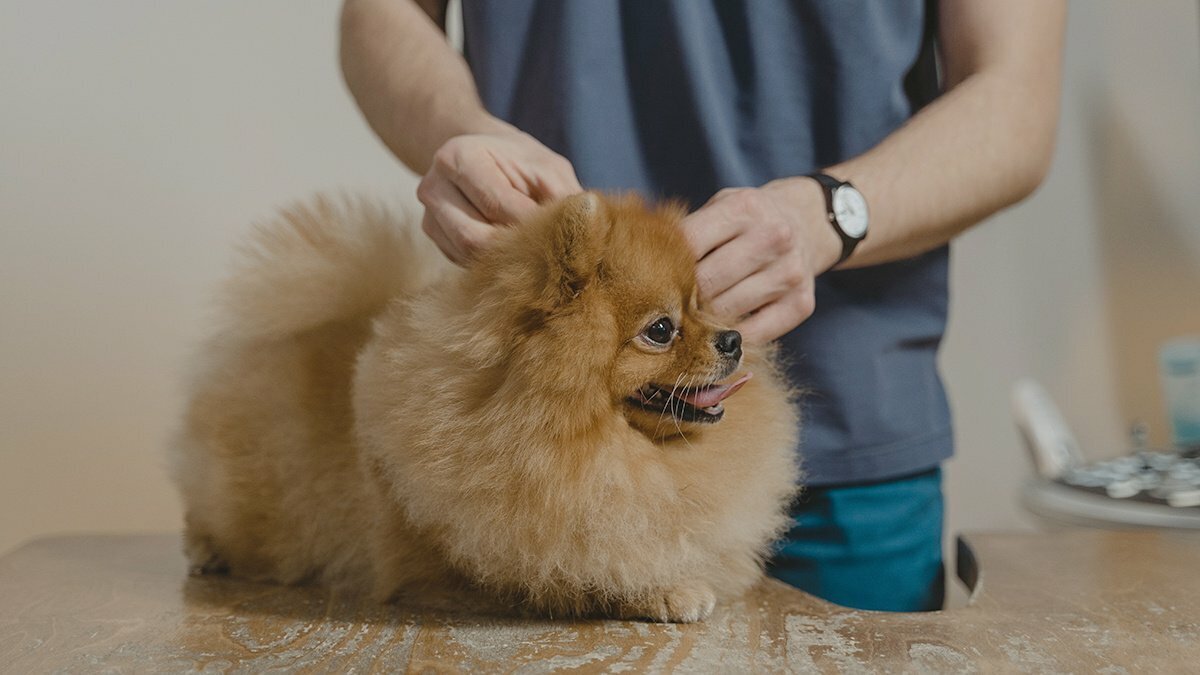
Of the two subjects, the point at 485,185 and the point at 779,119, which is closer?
the point at 485,185

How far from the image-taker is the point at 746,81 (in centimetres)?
144

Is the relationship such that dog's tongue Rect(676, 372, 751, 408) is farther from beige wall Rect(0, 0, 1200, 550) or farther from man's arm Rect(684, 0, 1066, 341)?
beige wall Rect(0, 0, 1200, 550)

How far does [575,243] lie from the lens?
98 centimetres

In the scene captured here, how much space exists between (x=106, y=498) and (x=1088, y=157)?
9.08ft

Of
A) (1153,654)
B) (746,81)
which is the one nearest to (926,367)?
(746,81)

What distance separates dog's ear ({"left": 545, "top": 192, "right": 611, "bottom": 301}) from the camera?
3.22 feet

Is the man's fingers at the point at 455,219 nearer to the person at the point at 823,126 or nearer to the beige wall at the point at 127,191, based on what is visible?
the person at the point at 823,126

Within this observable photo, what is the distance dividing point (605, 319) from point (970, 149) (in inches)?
23.5

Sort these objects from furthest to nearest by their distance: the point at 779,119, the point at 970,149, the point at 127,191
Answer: the point at 127,191 < the point at 779,119 < the point at 970,149

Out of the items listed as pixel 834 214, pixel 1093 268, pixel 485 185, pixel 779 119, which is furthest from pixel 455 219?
pixel 1093 268

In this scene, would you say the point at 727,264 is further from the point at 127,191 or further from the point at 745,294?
the point at 127,191

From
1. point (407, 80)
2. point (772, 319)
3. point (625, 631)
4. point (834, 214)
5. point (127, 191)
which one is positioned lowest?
point (625, 631)

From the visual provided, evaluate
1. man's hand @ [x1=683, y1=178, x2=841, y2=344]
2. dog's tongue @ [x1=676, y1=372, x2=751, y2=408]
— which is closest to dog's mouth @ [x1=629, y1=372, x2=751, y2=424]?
dog's tongue @ [x1=676, y1=372, x2=751, y2=408]

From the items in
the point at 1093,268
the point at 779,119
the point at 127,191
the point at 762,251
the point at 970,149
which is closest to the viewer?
the point at 762,251
